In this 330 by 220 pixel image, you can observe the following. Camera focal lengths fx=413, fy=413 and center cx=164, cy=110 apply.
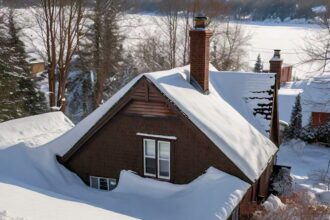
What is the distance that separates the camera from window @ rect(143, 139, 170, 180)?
1374 centimetres

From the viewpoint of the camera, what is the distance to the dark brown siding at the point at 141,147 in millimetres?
13109

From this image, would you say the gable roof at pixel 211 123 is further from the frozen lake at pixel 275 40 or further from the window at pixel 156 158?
the frozen lake at pixel 275 40

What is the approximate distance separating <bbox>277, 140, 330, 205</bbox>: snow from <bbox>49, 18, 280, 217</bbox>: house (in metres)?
6.30

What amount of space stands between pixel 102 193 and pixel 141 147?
6.47 feet

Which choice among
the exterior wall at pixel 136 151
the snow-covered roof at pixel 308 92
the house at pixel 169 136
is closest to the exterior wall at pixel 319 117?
the snow-covered roof at pixel 308 92

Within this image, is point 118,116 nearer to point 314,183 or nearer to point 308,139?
point 314,183

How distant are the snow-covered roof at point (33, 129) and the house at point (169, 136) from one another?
1732 millimetres

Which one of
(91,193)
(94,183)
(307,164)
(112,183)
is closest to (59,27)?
(94,183)

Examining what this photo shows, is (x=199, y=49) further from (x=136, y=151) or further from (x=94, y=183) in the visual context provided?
(x=94, y=183)

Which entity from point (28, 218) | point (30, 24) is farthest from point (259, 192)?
point (30, 24)

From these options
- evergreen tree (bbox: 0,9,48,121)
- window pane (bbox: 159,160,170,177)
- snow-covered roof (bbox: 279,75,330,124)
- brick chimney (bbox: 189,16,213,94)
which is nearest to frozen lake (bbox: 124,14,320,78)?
snow-covered roof (bbox: 279,75,330,124)

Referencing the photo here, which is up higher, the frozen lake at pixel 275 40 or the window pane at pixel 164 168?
the frozen lake at pixel 275 40

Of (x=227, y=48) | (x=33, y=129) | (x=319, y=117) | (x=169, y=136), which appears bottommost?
(x=319, y=117)

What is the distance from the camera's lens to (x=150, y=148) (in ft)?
45.6
